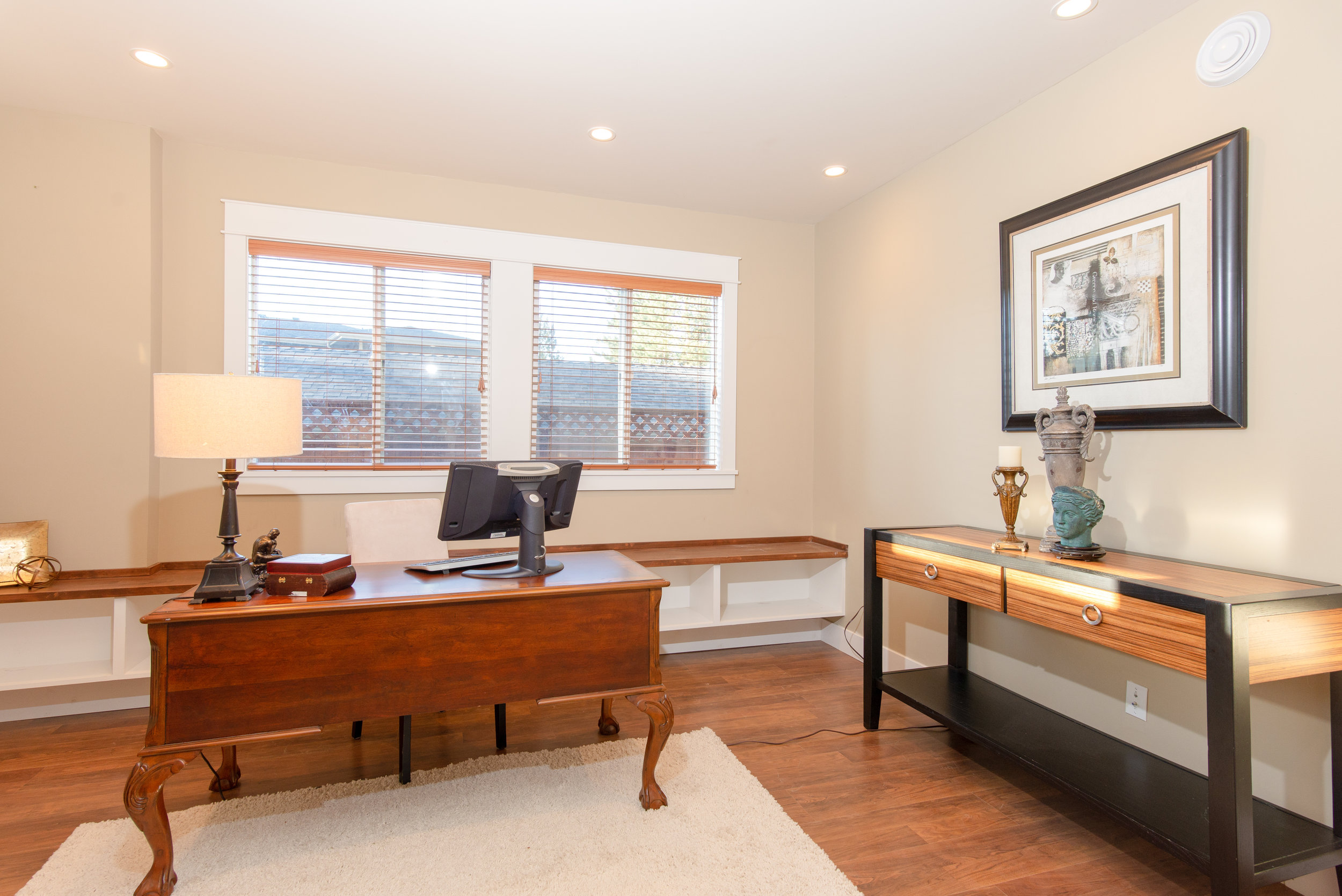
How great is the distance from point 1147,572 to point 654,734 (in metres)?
1.57

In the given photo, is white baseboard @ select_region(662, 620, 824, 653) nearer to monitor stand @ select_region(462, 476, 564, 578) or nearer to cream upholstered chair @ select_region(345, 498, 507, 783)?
cream upholstered chair @ select_region(345, 498, 507, 783)

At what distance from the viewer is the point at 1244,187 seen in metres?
1.96

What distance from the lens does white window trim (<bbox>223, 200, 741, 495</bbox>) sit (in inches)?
Result: 128

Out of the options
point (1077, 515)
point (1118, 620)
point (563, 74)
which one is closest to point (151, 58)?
point (563, 74)

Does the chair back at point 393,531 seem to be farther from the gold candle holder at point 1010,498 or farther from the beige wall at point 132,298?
the gold candle holder at point 1010,498

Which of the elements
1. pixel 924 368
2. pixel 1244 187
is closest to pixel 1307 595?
pixel 1244 187

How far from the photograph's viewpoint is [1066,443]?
2.19 metres

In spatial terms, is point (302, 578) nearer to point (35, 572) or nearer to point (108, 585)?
point (108, 585)

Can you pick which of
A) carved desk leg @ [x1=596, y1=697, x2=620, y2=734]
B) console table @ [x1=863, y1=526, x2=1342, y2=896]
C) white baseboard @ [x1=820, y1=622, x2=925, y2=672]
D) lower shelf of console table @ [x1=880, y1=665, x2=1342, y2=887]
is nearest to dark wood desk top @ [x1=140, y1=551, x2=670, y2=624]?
carved desk leg @ [x1=596, y1=697, x2=620, y2=734]

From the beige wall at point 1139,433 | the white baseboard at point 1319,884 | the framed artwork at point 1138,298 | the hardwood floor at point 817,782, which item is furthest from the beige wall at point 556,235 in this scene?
the white baseboard at point 1319,884

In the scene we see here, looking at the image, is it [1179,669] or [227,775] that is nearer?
[1179,669]

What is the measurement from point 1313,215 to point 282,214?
4036 mm

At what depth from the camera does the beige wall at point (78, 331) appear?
2.87m

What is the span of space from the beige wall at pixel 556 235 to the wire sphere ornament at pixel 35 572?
39cm
